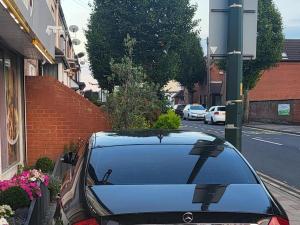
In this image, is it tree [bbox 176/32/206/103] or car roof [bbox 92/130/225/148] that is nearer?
car roof [bbox 92/130/225/148]

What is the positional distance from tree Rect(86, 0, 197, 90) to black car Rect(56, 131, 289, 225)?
19153mm

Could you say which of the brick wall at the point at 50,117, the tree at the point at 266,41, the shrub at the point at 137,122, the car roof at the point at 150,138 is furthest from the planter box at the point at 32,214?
the tree at the point at 266,41

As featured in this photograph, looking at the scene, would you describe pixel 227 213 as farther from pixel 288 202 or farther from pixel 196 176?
pixel 288 202

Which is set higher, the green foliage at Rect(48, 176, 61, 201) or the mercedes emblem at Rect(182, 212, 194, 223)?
the mercedes emblem at Rect(182, 212, 194, 223)

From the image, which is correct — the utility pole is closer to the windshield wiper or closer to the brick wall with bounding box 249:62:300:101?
the windshield wiper

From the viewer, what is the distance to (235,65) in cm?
581

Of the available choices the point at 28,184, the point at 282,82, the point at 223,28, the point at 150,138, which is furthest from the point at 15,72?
the point at 282,82

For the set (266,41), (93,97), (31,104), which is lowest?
(93,97)

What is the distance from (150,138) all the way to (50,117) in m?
7.16

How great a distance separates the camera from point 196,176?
149 inches

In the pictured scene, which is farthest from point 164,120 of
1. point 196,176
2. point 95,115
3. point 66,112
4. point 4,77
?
point 196,176

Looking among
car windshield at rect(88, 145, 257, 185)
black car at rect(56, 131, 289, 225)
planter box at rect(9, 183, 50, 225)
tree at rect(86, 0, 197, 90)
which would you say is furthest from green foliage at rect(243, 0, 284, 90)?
car windshield at rect(88, 145, 257, 185)

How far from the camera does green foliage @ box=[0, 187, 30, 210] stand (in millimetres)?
5727

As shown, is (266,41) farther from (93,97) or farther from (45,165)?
(45,165)
